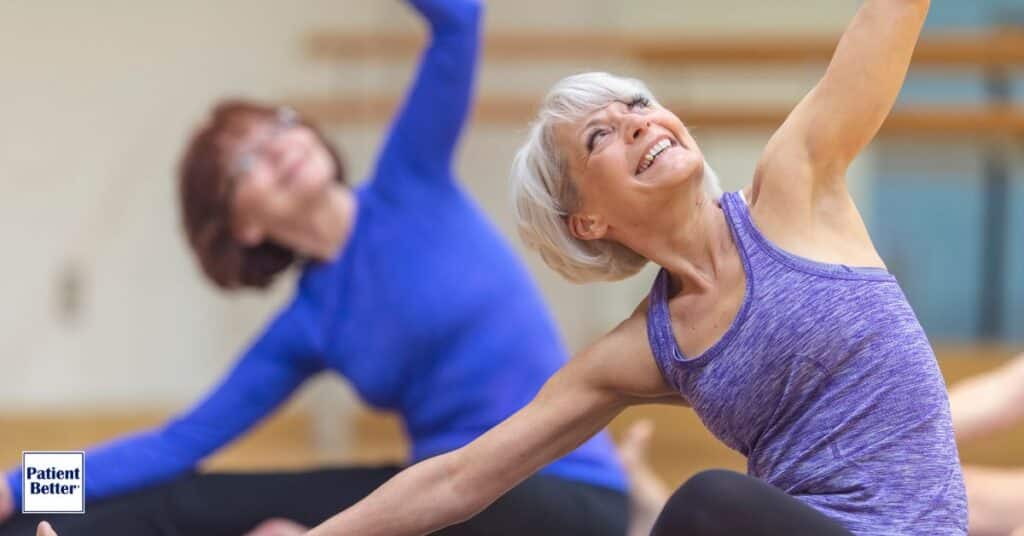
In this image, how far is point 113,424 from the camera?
9.50 ft

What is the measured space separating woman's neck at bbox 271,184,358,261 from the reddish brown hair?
0.14ft

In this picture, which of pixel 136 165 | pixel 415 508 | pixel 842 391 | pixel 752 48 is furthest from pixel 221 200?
pixel 752 48

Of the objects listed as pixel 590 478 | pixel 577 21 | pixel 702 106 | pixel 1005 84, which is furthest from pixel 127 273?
pixel 1005 84

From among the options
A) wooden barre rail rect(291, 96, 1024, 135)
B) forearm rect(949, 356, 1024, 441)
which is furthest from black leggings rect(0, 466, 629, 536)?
wooden barre rail rect(291, 96, 1024, 135)

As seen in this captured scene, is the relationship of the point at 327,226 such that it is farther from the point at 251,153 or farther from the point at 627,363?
the point at 627,363

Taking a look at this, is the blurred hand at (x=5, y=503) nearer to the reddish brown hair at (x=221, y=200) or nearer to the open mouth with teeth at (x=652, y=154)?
the reddish brown hair at (x=221, y=200)

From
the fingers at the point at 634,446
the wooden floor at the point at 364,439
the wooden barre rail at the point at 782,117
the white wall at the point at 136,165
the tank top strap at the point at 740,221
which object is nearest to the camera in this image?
the tank top strap at the point at 740,221

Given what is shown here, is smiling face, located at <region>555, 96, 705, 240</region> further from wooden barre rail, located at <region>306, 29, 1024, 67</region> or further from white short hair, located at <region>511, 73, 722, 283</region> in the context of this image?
wooden barre rail, located at <region>306, 29, 1024, 67</region>

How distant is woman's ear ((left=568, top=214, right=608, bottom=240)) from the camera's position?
1.17 metres

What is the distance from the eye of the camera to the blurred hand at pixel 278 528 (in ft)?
5.13

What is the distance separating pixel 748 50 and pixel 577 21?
1.50 feet

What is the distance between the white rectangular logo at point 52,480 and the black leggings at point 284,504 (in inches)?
8.0

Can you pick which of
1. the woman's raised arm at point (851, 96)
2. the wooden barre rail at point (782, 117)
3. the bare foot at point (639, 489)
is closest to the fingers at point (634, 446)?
the bare foot at point (639, 489)

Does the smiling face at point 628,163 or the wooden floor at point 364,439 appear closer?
the smiling face at point 628,163
